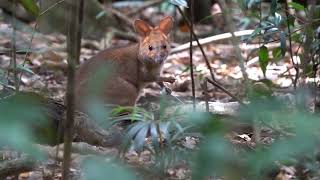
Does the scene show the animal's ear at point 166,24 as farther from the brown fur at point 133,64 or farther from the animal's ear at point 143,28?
the animal's ear at point 143,28

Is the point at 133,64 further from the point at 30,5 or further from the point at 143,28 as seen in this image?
the point at 30,5

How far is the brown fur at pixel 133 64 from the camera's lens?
579 cm

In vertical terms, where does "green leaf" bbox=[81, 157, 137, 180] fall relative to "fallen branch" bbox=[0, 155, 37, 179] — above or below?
below

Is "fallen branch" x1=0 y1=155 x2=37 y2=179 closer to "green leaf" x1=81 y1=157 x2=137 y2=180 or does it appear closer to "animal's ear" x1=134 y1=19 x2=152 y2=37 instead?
"green leaf" x1=81 y1=157 x2=137 y2=180

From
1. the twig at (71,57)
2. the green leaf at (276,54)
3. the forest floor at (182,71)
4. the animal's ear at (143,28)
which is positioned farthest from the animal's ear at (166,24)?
the twig at (71,57)

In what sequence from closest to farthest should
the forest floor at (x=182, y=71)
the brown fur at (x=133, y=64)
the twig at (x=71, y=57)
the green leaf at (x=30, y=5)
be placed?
the twig at (x=71, y=57) < the green leaf at (x=30, y=5) < the brown fur at (x=133, y=64) < the forest floor at (x=182, y=71)

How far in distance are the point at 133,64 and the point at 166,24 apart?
24.5 inches

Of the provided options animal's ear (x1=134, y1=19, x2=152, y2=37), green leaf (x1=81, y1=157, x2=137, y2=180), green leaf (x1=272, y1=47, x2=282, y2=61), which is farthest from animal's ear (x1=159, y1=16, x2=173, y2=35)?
green leaf (x1=81, y1=157, x2=137, y2=180)

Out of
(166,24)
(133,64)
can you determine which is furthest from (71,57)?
(166,24)

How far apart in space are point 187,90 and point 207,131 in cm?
529

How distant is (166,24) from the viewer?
21.6 ft

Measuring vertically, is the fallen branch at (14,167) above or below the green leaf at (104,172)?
above

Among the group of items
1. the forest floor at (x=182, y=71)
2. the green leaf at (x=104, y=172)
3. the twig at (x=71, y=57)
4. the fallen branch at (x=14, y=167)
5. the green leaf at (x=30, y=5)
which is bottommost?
the green leaf at (x=104, y=172)

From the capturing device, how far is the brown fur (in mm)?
5793
